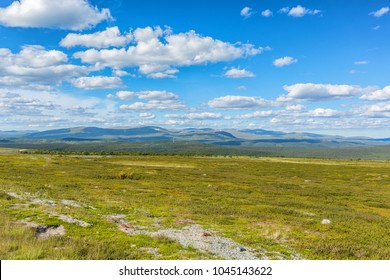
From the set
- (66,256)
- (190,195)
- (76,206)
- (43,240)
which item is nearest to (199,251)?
(66,256)

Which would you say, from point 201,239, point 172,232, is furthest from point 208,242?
point 172,232

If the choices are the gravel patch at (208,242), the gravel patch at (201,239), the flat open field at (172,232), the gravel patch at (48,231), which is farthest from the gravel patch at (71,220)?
the gravel patch at (208,242)

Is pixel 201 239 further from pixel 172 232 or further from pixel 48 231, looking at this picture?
pixel 48 231

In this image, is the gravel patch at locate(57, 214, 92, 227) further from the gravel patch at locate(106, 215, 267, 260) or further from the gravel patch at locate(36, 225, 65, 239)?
the gravel patch at locate(106, 215, 267, 260)

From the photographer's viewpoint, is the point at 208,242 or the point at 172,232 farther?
the point at 172,232

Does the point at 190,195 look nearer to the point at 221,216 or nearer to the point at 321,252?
the point at 221,216

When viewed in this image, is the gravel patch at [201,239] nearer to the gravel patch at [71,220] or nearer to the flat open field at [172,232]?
the flat open field at [172,232]

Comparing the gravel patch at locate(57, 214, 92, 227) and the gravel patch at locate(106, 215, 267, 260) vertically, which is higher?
the gravel patch at locate(57, 214, 92, 227)

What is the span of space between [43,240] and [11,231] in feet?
8.17

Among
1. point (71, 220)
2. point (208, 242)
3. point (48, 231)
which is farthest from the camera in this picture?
point (71, 220)

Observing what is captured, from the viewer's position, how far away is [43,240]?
1691 cm

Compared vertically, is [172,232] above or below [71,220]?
below

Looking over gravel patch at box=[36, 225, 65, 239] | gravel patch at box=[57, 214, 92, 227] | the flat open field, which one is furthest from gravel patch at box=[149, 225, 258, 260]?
gravel patch at box=[36, 225, 65, 239]

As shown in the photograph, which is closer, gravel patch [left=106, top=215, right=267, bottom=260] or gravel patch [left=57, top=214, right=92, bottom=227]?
gravel patch [left=106, top=215, right=267, bottom=260]
